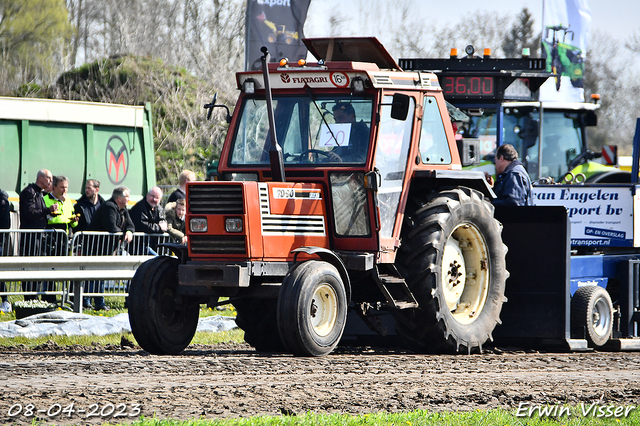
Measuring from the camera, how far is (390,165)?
8.68 metres

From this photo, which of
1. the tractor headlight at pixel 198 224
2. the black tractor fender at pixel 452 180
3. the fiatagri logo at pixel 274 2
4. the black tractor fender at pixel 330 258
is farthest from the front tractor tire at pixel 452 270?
the fiatagri logo at pixel 274 2

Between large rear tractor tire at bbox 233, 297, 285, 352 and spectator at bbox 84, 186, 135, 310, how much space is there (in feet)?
14.4

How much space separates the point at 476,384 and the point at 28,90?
2650 centimetres

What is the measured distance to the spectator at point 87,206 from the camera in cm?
1357

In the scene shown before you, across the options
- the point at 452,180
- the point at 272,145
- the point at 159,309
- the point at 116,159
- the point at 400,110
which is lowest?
the point at 159,309

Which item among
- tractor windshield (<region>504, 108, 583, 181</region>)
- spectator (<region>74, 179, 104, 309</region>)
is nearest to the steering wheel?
spectator (<region>74, 179, 104, 309</region>)

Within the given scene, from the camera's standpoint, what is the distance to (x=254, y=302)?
9.42 meters

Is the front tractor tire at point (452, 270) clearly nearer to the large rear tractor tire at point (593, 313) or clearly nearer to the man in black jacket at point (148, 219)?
the large rear tractor tire at point (593, 313)

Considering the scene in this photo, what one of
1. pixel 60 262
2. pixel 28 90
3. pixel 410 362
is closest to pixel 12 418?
pixel 410 362

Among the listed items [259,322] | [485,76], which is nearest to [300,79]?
[259,322]

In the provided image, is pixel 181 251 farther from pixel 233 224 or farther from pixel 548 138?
pixel 548 138

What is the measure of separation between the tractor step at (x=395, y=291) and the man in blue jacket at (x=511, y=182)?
81.0 inches

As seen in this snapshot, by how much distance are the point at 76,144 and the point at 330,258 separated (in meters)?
9.50

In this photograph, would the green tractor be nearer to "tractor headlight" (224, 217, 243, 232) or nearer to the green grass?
"tractor headlight" (224, 217, 243, 232)
